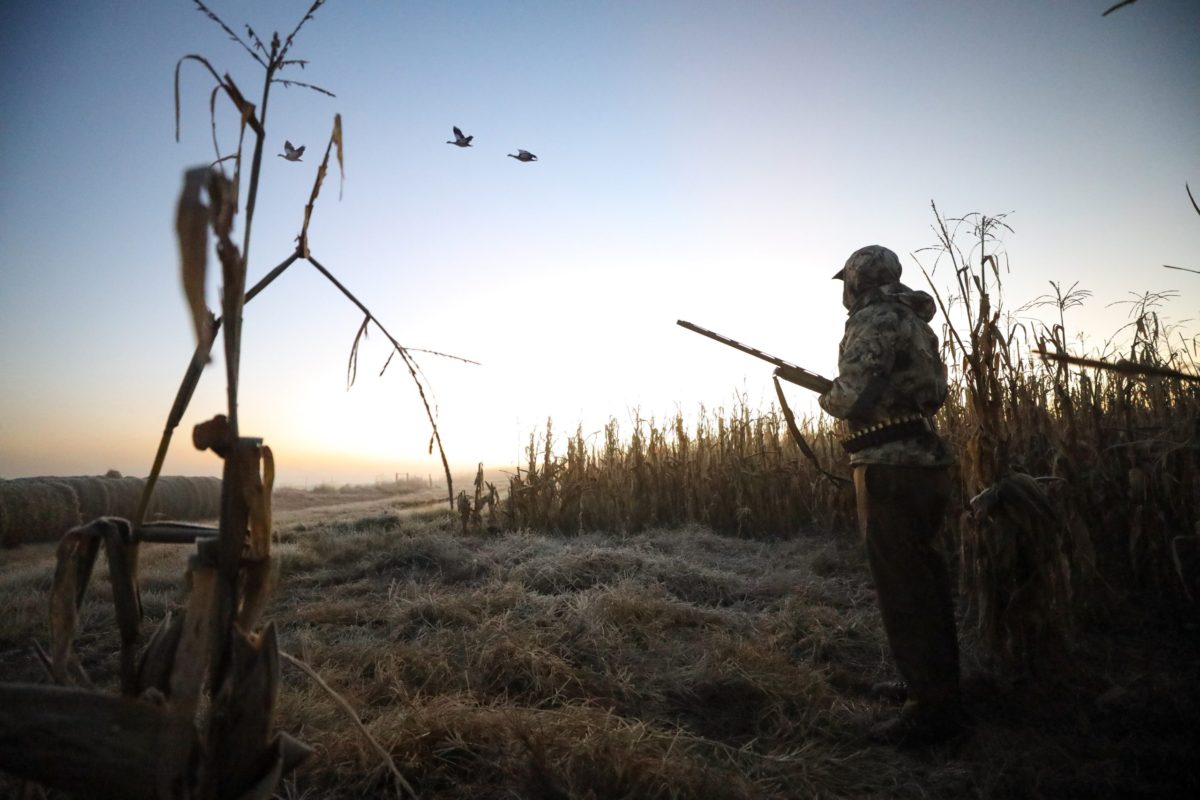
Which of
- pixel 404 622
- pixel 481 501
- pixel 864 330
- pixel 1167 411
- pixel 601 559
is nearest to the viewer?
pixel 864 330

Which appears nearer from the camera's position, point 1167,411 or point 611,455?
point 1167,411

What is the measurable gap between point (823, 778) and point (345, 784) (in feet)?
5.98

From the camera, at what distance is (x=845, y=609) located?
468 centimetres

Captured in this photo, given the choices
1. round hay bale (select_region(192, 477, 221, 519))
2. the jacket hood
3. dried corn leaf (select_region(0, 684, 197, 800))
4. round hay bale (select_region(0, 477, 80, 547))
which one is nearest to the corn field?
the jacket hood

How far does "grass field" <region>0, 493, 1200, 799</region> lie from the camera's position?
2.26 m

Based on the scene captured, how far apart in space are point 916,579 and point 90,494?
15815mm

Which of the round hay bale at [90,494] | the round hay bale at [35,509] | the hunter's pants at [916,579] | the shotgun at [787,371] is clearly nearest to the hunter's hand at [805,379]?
the shotgun at [787,371]

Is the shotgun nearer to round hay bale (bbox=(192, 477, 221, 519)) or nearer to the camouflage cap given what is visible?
the camouflage cap

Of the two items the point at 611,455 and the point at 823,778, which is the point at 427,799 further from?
the point at 611,455

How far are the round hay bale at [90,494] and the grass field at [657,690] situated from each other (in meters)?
8.46

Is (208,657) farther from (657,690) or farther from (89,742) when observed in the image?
(657,690)

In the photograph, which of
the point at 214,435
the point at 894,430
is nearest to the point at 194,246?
the point at 214,435

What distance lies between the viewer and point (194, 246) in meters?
0.94

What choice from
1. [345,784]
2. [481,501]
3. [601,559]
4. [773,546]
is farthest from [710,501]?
[345,784]
